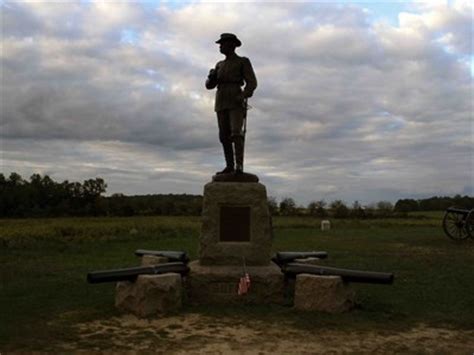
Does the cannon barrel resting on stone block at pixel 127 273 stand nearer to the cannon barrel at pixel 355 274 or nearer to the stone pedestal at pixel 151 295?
the stone pedestal at pixel 151 295

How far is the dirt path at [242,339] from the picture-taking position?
18.2 feet

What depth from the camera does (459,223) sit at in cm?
1745

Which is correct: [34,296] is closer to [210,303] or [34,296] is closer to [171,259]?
[171,259]

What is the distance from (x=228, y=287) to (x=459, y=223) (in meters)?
12.1

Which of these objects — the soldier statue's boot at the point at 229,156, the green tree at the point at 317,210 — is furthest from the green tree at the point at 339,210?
the soldier statue's boot at the point at 229,156

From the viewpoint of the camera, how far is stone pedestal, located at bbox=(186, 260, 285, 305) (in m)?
7.59

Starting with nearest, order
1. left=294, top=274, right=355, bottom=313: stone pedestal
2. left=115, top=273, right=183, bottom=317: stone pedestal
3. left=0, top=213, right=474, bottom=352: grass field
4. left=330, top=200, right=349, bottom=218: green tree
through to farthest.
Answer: left=0, top=213, right=474, bottom=352: grass field, left=115, top=273, right=183, bottom=317: stone pedestal, left=294, top=274, right=355, bottom=313: stone pedestal, left=330, top=200, right=349, bottom=218: green tree

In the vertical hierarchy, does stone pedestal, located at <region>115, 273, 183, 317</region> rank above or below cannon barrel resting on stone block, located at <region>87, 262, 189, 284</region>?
below

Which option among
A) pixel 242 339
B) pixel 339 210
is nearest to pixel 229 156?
pixel 242 339

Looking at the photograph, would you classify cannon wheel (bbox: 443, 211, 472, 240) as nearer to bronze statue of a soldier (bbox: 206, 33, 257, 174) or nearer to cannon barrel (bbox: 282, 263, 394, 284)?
cannon barrel (bbox: 282, 263, 394, 284)

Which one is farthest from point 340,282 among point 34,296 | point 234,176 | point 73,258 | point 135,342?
point 73,258

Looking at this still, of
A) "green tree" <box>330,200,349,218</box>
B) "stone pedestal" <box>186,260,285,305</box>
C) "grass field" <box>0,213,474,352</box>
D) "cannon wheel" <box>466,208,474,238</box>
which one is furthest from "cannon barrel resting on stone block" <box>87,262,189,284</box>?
"green tree" <box>330,200,349,218</box>

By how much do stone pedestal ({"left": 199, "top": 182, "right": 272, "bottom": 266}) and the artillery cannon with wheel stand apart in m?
11.3

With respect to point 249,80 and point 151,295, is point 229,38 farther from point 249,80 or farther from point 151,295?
point 151,295
